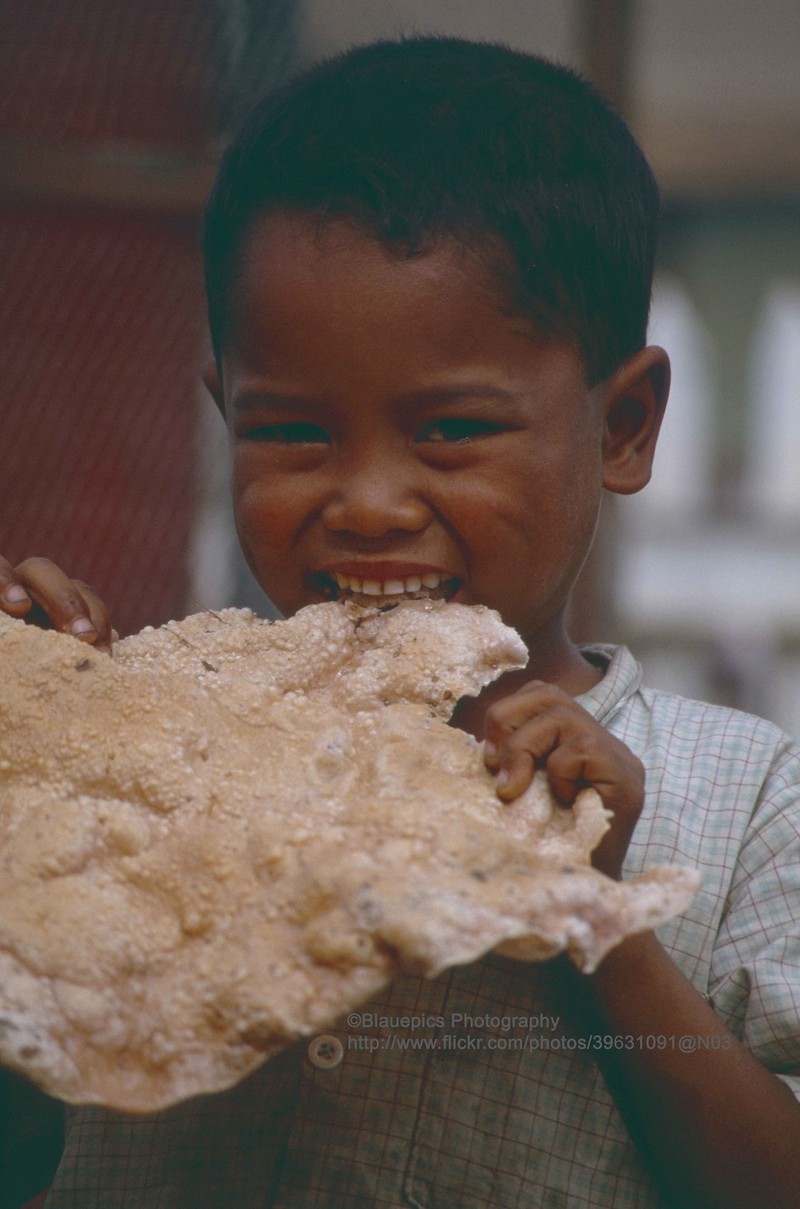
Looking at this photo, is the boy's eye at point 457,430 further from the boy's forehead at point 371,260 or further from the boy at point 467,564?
the boy's forehead at point 371,260

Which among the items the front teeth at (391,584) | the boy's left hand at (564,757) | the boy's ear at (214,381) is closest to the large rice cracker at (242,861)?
the boy's left hand at (564,757)

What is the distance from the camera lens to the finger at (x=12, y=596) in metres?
1.43

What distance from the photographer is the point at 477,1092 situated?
57.2 inches

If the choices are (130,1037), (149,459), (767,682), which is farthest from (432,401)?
(767,682)

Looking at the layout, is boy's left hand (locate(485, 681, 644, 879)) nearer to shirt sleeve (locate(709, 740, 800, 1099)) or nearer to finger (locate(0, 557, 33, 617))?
shirt sleeve (locate(709, 740, 800, 1099))

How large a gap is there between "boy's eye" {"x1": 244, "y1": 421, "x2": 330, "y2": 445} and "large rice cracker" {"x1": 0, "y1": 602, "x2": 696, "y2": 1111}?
0.32 m

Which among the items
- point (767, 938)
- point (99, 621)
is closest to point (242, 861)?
point (99, 621)

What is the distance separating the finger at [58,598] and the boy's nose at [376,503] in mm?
308

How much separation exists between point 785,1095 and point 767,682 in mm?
4266

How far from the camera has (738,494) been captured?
5953mm

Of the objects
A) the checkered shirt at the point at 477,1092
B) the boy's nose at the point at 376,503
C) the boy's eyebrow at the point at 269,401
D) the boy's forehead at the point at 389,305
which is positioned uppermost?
the boy's forehead at the point at 389,305

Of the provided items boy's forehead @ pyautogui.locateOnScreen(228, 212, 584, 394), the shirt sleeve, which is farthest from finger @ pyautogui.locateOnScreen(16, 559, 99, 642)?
the shirt sleeve

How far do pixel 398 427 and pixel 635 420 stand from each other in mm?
421

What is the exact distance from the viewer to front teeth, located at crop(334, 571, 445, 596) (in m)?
1.49
